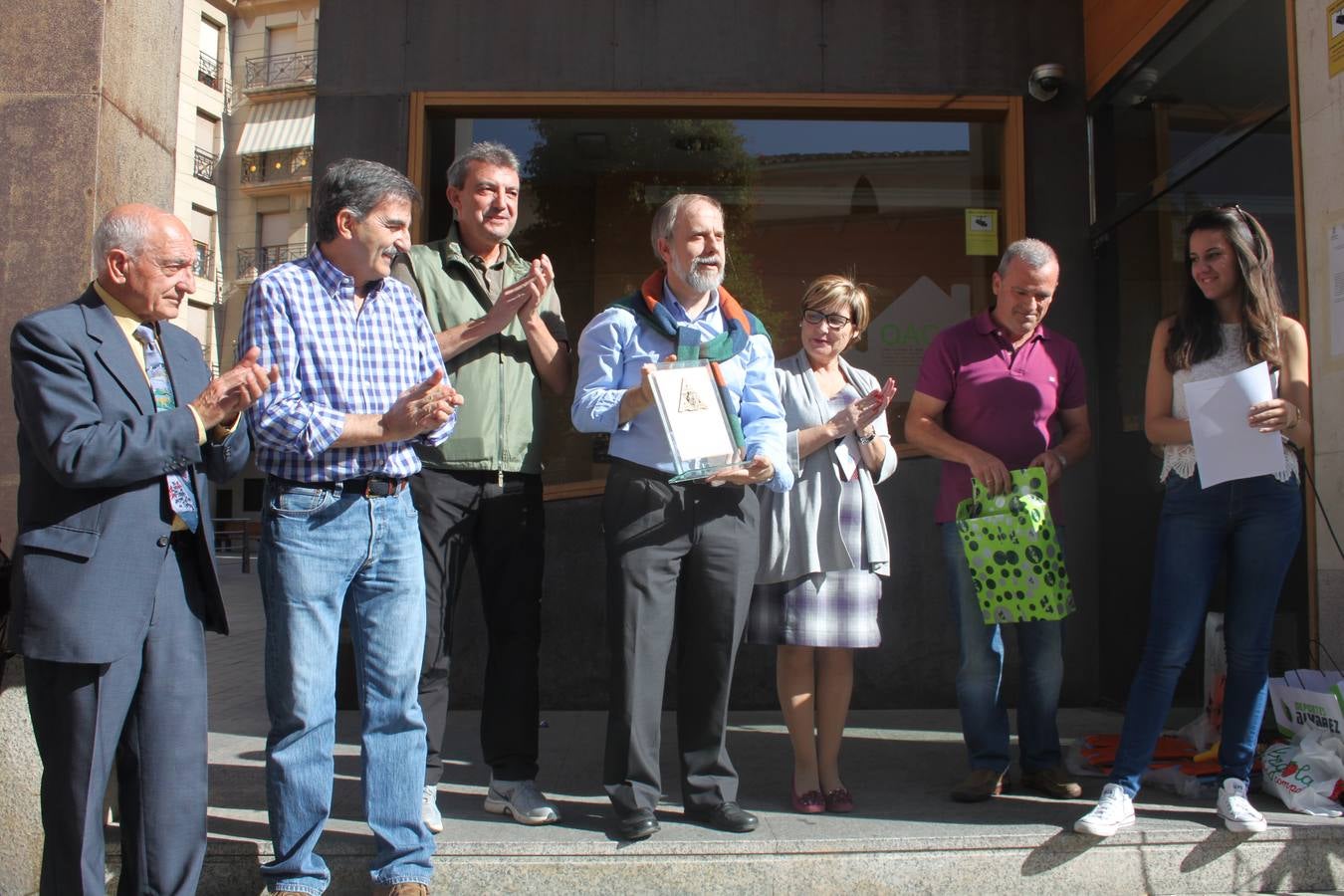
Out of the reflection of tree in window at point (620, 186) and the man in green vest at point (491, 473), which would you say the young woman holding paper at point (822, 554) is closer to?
the man in green vest at point (491, 473)

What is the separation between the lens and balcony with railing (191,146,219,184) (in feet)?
121

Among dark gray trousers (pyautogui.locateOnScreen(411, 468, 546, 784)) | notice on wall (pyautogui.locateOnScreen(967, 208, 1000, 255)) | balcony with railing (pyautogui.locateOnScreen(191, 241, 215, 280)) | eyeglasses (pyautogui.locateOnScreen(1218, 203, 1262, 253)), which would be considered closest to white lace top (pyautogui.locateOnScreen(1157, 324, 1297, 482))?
eyeglasses (pyautogui.locateOnScreen(1218, 203, 1262, 253))

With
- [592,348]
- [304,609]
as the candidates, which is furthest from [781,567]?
[304,609]

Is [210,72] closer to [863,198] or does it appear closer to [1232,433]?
[863,198]

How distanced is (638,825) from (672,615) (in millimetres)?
651

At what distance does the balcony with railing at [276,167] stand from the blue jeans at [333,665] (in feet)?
118

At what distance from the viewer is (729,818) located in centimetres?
350

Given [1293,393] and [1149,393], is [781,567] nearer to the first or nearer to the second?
[1149,393]

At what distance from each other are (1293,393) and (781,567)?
1.73 m

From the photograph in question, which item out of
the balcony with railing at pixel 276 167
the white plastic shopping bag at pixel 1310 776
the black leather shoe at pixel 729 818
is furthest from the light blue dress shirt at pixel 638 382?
the balcony with railing at pixel 276 167

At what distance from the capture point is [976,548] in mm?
3869

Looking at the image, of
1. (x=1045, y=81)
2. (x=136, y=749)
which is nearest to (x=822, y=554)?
(x=136, y=749)

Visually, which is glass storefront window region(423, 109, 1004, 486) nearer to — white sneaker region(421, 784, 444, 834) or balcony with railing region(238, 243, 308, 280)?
white sneaker region(421, 784, 444, 834)

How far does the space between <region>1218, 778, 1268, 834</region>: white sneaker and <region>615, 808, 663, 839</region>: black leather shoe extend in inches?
70.2
